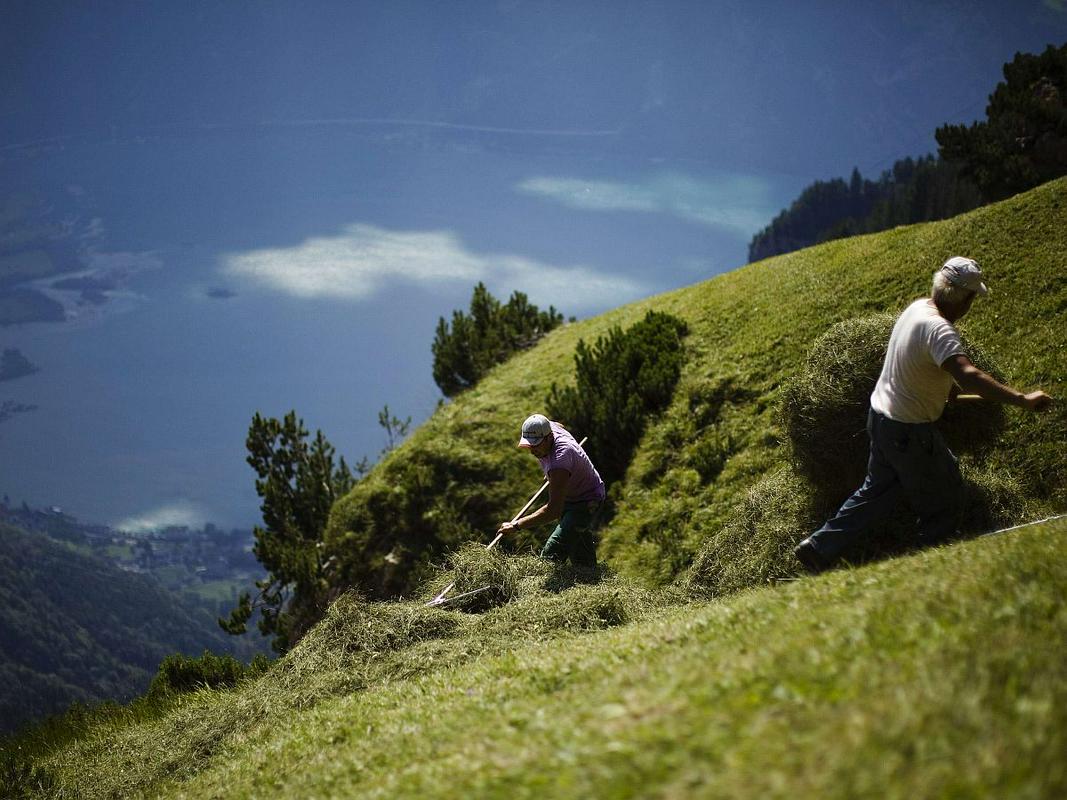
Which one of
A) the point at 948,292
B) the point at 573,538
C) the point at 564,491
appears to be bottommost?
the point at 573,538

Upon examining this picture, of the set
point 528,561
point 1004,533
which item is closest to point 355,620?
point 528,561

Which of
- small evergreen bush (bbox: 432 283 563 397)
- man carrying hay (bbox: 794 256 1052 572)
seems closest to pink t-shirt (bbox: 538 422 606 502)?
man carrying hay (bbox: 794 256 1052 572)

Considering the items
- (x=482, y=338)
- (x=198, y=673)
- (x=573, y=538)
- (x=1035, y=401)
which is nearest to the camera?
(x=1035, y=401)

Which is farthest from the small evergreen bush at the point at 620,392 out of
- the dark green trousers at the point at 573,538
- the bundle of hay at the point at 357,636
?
the bundle of hay at the point at 357,636

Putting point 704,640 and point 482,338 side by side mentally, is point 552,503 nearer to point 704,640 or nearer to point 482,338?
point 704,640

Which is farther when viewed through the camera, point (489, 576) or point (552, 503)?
point (489, 576)

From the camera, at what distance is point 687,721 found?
3945mm

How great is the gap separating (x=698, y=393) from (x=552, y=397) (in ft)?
15.2

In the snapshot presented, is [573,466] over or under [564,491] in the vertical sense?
over

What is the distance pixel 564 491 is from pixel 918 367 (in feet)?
16.0

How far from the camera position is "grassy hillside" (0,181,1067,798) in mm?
3453

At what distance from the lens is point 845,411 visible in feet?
28.9

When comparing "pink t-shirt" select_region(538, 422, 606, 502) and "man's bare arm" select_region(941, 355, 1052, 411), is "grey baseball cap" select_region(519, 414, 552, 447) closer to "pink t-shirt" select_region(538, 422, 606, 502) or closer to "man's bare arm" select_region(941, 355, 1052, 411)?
"pink t-shirt" select_region(538, 422, 606, 502)

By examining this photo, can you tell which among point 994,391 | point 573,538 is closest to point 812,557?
point 994,391
